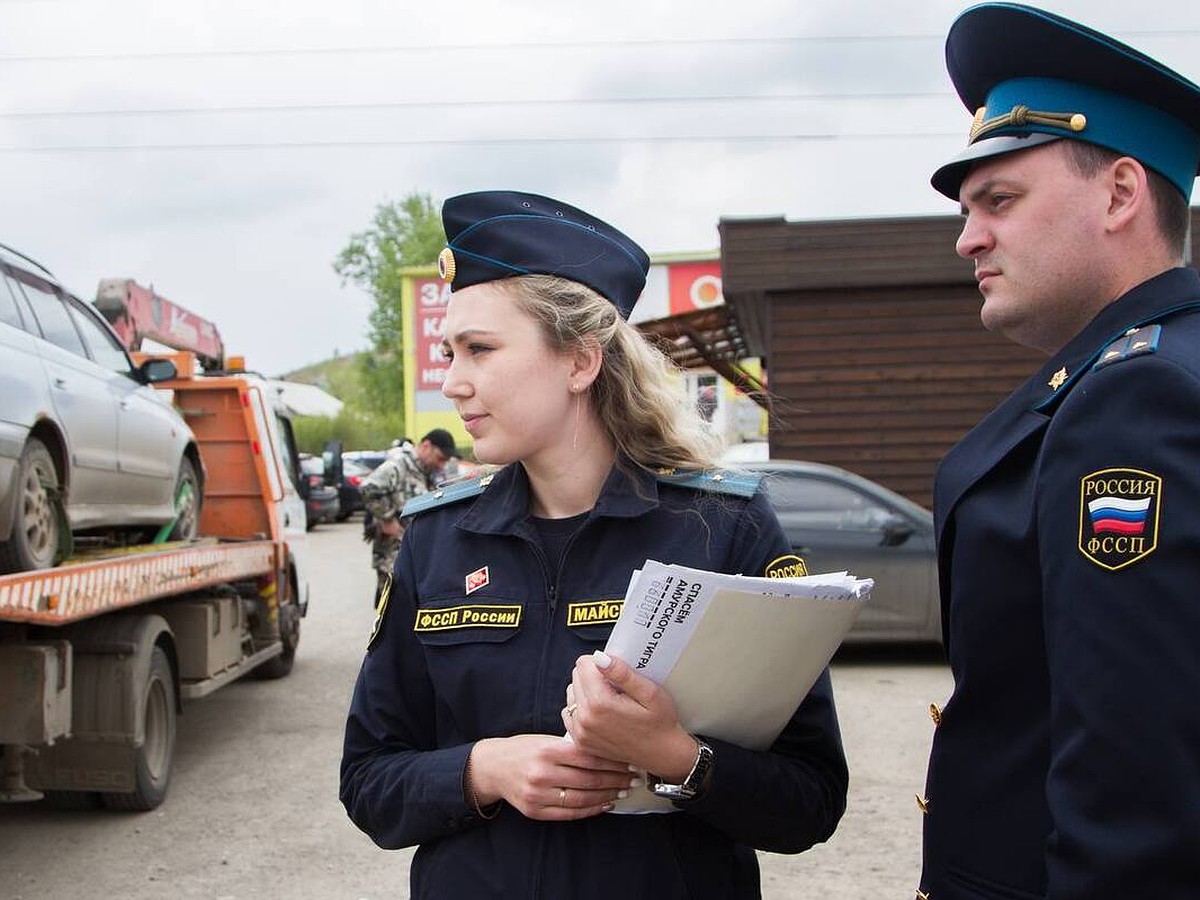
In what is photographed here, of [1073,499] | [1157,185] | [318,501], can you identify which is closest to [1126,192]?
[1157,185]

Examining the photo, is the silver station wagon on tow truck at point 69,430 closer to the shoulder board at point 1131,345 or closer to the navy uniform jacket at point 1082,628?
the navy uniform jacket at point 1082,628

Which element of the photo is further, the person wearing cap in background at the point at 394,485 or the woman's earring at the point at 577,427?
the person wearing cap in background at the point at 394,485

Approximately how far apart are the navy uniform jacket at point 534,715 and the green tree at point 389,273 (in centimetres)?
5776

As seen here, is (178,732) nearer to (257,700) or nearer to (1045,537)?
(257,700)

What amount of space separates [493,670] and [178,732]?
21.9 ft

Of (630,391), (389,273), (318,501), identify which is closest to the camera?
(630,391)

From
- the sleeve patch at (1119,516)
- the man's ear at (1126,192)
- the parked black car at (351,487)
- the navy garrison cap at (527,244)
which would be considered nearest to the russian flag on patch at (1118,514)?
the sleeve patch at (1119,516)

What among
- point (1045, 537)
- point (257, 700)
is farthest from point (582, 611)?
point (257, 700)

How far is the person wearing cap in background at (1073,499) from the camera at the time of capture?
1205 millimetres

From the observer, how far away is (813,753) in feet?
6.53

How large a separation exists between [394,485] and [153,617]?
4.48 m

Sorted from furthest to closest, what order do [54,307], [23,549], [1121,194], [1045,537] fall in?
1. [54,307]
2. [23,549]
3. [1121,194]
4. [1045,537]

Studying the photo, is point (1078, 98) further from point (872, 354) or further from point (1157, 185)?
point (872, 354)

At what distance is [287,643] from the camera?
946 cm
